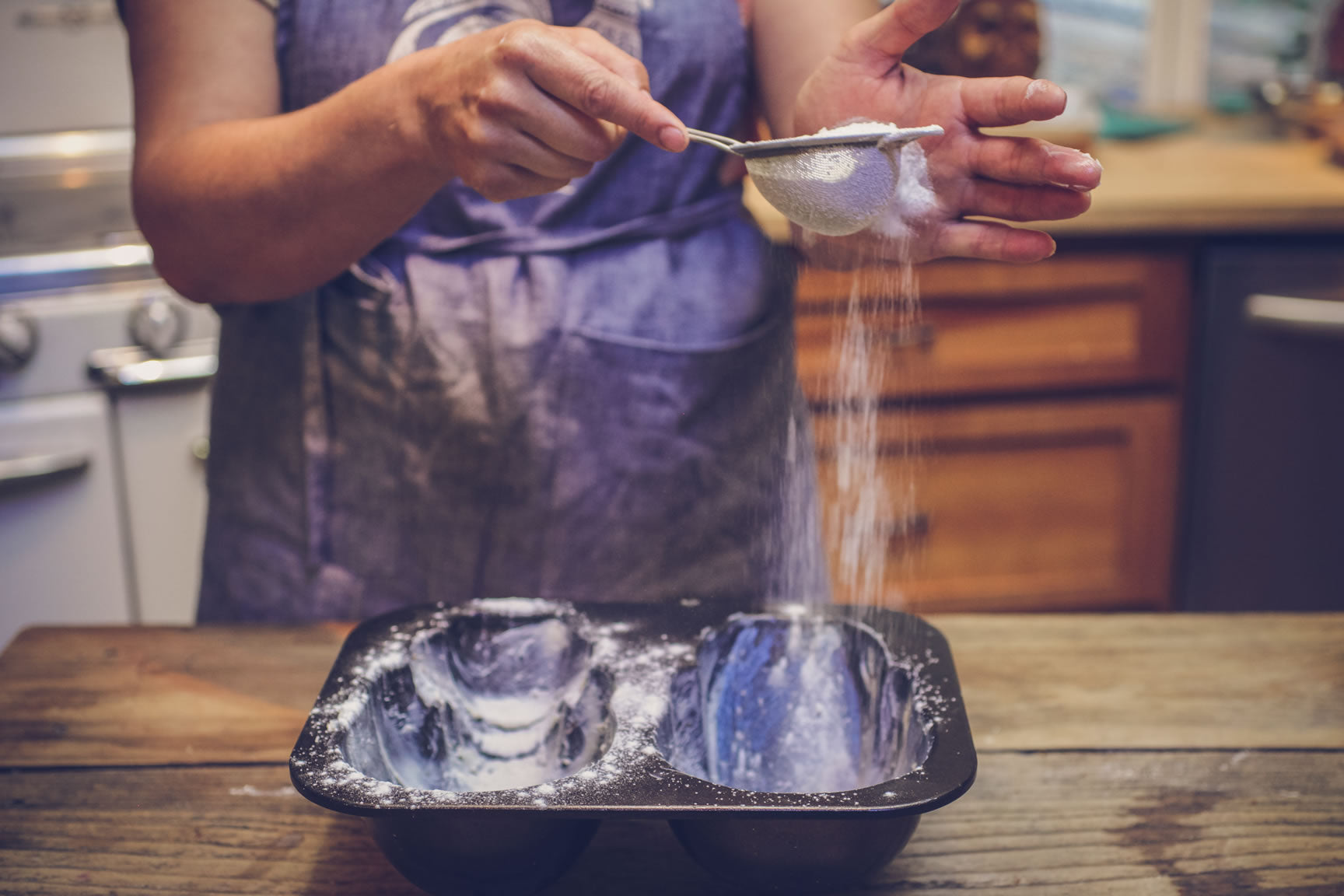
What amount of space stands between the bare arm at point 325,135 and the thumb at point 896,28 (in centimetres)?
17

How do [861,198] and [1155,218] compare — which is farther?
[1155,218]

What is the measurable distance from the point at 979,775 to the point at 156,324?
115 cm

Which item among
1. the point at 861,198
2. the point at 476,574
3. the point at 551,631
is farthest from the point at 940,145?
the point at 476,574

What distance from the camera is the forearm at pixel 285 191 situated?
0.68 m

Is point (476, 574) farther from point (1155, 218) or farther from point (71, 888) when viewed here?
point (1155, 218)

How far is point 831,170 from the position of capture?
2.03ft

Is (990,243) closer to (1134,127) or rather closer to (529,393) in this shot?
(529,393)

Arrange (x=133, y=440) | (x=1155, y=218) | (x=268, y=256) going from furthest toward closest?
(x=1155, y=218) → (x=133, y=440) → (x=268, y=256)

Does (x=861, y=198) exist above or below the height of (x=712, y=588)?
above

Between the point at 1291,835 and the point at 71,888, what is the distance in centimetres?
67

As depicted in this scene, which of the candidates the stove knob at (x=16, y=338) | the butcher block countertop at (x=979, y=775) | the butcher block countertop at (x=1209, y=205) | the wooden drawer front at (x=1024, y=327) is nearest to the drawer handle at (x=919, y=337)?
the wooden drawer front at (x=1024, y=327)

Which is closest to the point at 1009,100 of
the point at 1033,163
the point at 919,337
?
the point at 1033,163

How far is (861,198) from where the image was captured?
2.12 ft

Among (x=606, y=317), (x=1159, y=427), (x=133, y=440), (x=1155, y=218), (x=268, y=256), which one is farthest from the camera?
(x=1159, y=427)
